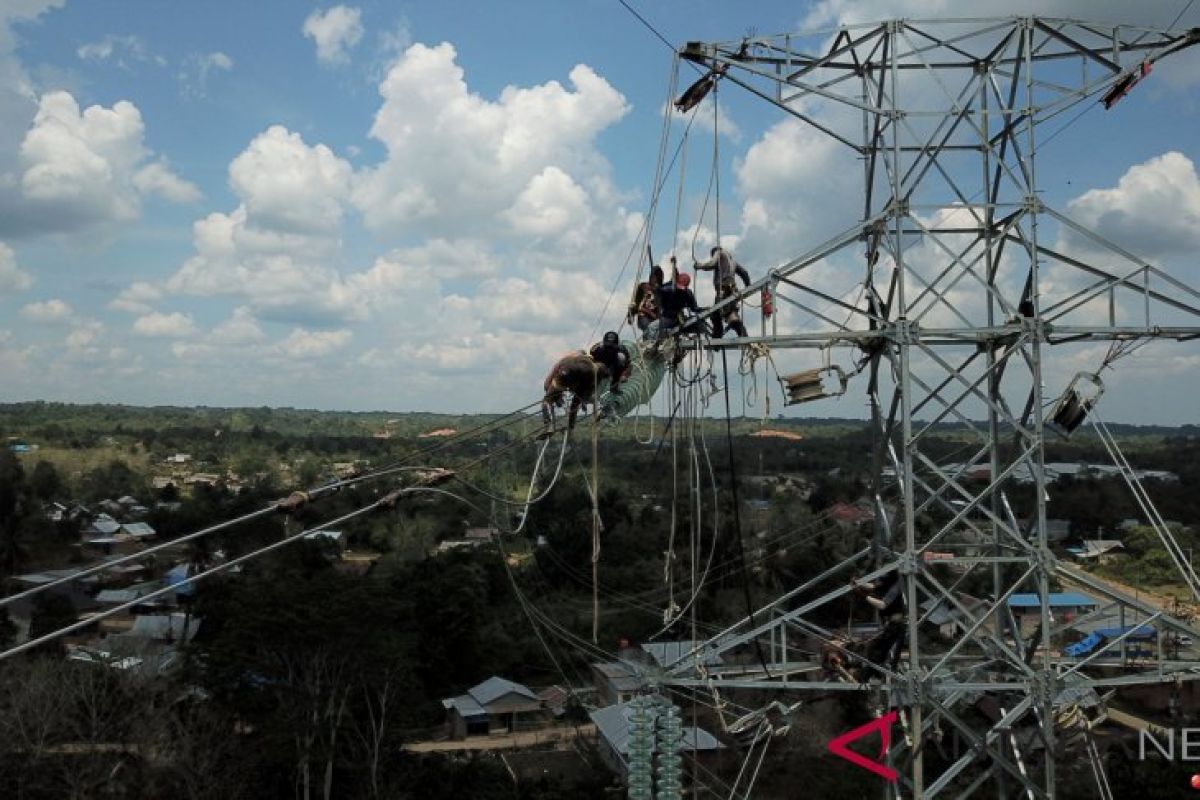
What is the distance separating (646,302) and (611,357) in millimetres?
698

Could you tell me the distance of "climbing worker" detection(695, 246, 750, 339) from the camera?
8.83m

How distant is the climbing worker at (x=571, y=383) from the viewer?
830 cm

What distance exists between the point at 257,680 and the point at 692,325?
21.1m

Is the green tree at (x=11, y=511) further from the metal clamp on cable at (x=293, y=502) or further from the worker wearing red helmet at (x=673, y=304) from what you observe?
the metal clamp on cable at (x=293, y=502)

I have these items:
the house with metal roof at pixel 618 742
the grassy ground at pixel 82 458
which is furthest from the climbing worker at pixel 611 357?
the grassy ground at pixel 82 458

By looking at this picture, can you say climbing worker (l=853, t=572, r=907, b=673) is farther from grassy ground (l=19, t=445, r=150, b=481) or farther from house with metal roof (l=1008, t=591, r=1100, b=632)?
grassy ground (l=19, t=445, r=150, b=481)

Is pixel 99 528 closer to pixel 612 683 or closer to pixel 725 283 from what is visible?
pixel 612 683

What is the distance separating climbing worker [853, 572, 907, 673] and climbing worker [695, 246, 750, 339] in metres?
2.42

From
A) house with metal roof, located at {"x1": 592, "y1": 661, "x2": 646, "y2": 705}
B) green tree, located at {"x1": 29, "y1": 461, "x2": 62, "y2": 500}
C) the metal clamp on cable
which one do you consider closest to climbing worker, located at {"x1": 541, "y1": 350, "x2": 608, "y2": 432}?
the metal clamp on cable

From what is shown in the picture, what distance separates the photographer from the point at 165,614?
3959cm

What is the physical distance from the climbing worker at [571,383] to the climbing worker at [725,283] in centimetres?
125

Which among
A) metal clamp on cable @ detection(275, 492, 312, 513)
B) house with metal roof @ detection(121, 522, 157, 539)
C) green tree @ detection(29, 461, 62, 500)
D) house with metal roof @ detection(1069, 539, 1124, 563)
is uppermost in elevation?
metal clamp on cable @ detection(275, 492, 312, 513)

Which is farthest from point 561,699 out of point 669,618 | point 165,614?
point 669,618

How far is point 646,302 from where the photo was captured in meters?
9.08
